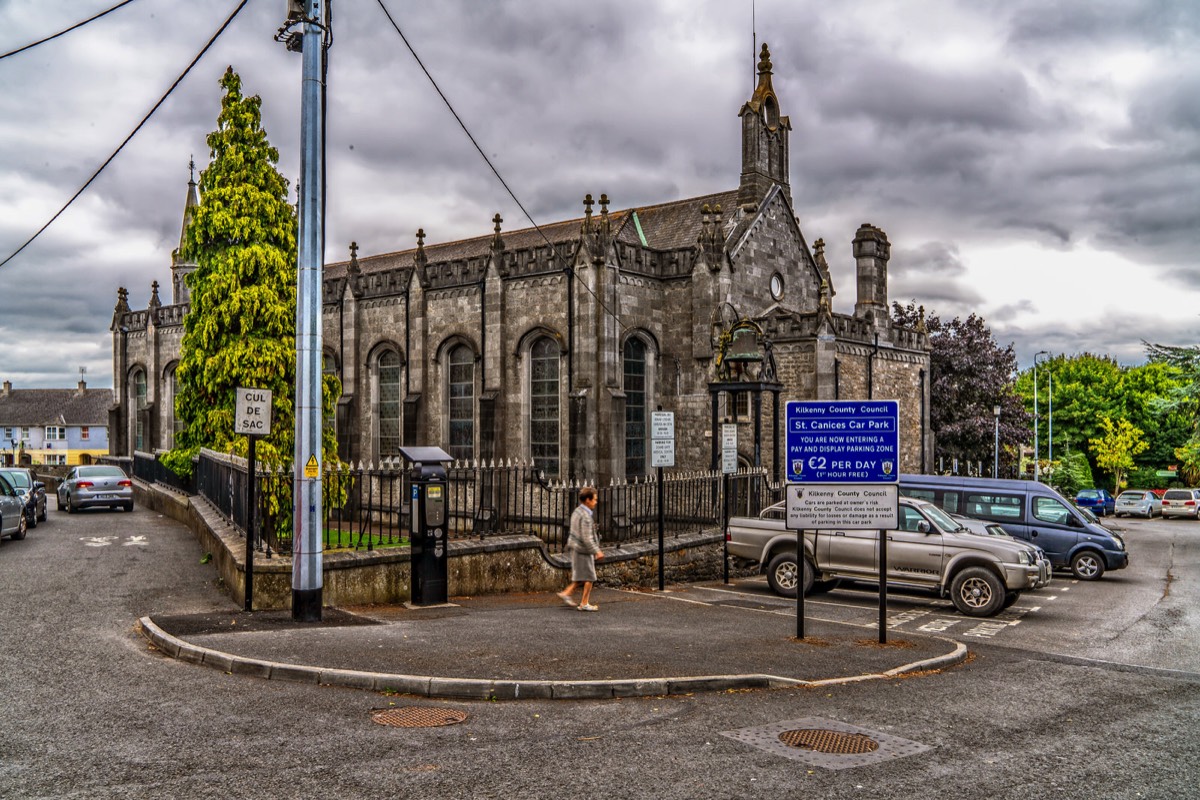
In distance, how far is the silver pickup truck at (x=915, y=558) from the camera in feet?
48.4

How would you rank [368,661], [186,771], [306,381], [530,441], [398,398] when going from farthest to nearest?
[398,398]
[530,441]
[306,381]
[368,661]
[186,771]

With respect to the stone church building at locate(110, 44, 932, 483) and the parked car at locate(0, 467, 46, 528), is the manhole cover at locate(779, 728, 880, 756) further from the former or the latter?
the parked car at locate(0, 467, 46, 528)

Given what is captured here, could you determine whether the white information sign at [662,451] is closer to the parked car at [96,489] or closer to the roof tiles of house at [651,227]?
the roof tiles of house at [651,227]

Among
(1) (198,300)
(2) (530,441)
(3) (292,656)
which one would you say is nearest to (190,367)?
(1) (198,300)

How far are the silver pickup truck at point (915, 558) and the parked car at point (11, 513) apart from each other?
45.1 ft

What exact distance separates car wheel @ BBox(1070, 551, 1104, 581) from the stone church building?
831cm

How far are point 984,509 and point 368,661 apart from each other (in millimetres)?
16208

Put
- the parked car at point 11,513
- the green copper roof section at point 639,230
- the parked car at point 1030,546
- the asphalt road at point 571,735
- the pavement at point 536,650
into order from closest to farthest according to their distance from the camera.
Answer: the asphalt road at point 571,735 → the pavement at point 536,650 → the parked car at point 1030,546 → the parked car at point 11,513 → the green copper roof section at point 639,230

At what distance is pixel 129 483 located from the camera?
2681 centimetres

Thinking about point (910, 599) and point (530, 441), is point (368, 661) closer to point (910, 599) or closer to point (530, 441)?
point (910, 599)

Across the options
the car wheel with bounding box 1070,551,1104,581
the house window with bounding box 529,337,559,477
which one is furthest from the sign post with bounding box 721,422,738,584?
the house window with bounding box 529,337,559,477

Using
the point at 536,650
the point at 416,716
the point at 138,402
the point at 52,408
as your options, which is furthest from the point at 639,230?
the point at 52,408

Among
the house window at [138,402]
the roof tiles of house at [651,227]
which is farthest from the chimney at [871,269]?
the house window at [138,402]

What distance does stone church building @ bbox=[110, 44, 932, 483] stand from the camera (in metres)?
27.1
